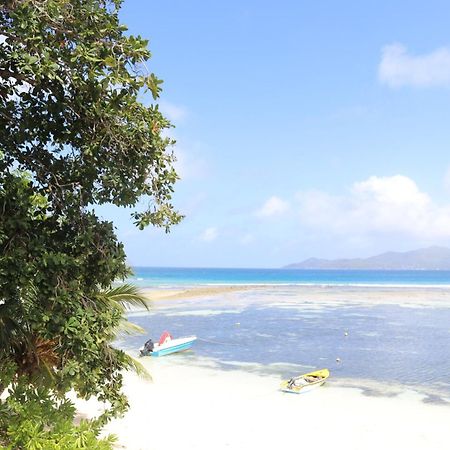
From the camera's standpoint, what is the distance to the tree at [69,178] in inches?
191

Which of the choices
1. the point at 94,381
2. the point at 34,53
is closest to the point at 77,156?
the point at 34,53

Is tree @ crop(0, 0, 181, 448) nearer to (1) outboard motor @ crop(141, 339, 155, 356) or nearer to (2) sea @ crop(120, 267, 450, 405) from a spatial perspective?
(2) sea @ crop(120, 267, 450, 405)

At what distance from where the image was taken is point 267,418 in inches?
570

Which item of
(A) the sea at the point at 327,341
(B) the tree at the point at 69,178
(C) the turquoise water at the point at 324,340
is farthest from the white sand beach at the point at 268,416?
(B) the tree at the point at 69,178

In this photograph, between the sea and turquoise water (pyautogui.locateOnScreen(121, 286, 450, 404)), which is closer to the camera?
the sea

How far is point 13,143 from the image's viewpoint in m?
5.61

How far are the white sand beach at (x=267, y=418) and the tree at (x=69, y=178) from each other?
749 cm

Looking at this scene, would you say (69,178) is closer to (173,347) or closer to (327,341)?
(173,347)

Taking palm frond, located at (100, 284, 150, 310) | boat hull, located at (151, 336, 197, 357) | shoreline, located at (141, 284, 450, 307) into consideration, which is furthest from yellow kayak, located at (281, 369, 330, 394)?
shoreline, located at (141, 284, 450, 307)

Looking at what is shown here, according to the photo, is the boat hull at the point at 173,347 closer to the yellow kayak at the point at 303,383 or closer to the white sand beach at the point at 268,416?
the white sand beach at the point at 268,416

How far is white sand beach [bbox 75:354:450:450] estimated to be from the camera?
1252cm

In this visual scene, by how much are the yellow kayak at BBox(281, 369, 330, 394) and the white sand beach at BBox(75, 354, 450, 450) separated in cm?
26

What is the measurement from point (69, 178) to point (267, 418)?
11.0 metres

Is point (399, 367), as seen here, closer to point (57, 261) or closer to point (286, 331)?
point (286, 331)
